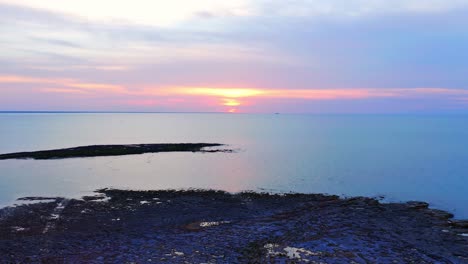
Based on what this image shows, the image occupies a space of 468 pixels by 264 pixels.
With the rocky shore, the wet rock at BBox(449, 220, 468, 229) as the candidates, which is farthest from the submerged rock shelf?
the wet rock at BBox(449, 220, 468, 229)

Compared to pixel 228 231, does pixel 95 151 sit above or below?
above

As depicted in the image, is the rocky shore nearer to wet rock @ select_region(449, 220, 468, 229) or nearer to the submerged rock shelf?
wet rock @ select_region(449, 220, 468, 229)

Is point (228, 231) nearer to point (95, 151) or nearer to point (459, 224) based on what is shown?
point (459, 224)

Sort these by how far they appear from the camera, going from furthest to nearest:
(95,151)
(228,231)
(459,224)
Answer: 1. (95,151)
2. (459,224)
3. (228,231)

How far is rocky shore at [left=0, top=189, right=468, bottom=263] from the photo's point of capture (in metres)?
19.2

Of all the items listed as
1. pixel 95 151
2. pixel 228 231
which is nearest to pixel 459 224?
pixel 228 231

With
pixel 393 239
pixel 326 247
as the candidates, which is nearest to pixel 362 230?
pixel 393 239

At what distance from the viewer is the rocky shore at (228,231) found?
62.8ft

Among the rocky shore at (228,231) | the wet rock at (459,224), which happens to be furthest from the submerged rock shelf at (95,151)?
the wet rock at (459,224)

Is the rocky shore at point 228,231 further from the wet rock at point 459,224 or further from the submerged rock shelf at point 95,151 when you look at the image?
the submerged rock shelf at point 95,151

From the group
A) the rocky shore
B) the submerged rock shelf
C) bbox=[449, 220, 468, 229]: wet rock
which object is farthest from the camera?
the submerged rock shelf

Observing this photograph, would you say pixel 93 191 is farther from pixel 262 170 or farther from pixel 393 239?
pixel 393 239

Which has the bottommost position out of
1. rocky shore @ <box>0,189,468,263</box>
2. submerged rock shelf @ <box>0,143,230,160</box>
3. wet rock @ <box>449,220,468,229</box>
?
wet rock @ <box>449,220,468,229</box>

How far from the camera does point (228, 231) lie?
23.5 m
